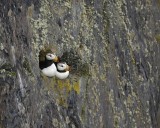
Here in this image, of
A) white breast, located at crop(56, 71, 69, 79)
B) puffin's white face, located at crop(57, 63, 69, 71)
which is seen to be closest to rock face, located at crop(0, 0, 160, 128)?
white breast, located at crop(56, 71, 69, 79)

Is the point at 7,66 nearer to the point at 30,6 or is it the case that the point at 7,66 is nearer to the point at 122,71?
the point at 30,6

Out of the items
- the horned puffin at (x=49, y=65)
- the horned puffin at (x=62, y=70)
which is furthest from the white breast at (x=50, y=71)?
the horned puffin at (x=62, y=70)

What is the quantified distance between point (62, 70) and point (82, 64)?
132cm

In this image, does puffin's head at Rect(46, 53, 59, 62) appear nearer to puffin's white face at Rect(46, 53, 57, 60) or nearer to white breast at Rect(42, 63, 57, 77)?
puffin's white face at Rect(46, 53, 57, 60)

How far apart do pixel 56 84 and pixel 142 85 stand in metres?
5.43

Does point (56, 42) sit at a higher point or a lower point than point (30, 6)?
lower

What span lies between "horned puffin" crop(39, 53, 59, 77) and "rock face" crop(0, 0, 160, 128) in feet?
0.56

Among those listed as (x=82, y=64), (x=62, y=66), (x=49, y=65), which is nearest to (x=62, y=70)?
(x=62, y=66)

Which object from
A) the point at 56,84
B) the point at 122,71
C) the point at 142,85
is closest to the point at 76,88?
the point at 56,84

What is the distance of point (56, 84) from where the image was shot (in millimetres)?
11055

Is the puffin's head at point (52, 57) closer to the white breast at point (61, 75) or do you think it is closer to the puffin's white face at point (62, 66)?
the puffin's white face at point (62, 66)

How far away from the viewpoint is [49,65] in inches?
431

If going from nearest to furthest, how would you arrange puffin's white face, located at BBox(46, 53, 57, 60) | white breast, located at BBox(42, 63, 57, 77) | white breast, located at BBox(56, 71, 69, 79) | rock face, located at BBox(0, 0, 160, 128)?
rock face, located at BBox(0, 0, 160, 128) < white breast, located at BBox(42, 63, 57, 77) < puffin's white face, located at BBox(46, 53, 57, 60) < white breast, located at BBox(56, 71, 69, 79)

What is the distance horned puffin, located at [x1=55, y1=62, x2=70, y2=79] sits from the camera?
11034 millimetres
